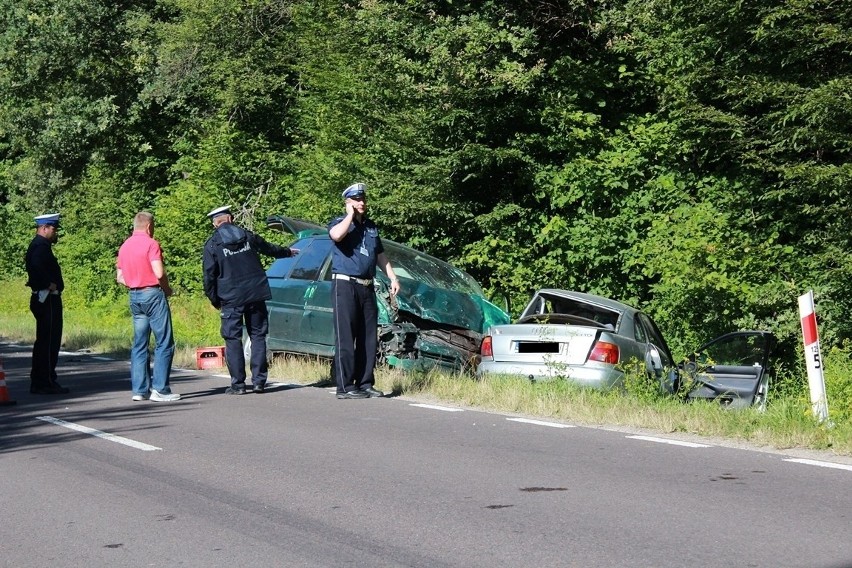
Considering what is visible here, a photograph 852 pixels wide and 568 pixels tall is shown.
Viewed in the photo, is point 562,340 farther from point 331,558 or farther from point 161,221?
point 161,221

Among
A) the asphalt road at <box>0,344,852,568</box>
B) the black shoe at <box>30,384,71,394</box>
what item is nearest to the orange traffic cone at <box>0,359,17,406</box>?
the black shoe at <box>30,384,71,394</box>

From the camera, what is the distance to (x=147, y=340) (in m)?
12.5

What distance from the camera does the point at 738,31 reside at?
17984mm

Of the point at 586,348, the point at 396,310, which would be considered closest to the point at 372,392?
the point at 396,310

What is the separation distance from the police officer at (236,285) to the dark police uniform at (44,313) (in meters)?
2.08

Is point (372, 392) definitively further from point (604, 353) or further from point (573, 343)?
point (604, 353)

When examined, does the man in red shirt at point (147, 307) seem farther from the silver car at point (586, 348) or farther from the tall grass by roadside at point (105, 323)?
the tall grass by roadside at point (105, 323)

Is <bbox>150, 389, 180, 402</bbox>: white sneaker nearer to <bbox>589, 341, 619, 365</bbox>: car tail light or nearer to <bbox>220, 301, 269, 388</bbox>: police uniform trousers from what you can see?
<bbox>220, 301, 269, 388</bbox>: police uniform trousers

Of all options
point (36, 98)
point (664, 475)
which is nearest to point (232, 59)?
point (36, 98)

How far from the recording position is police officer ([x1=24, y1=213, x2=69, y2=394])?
1325cm

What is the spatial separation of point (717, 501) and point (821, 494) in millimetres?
653

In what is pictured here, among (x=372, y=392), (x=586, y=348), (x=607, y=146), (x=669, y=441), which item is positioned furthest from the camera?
(x=607, y=146)

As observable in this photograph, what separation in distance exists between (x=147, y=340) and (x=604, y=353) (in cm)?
473

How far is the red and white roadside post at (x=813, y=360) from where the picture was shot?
9.55m
